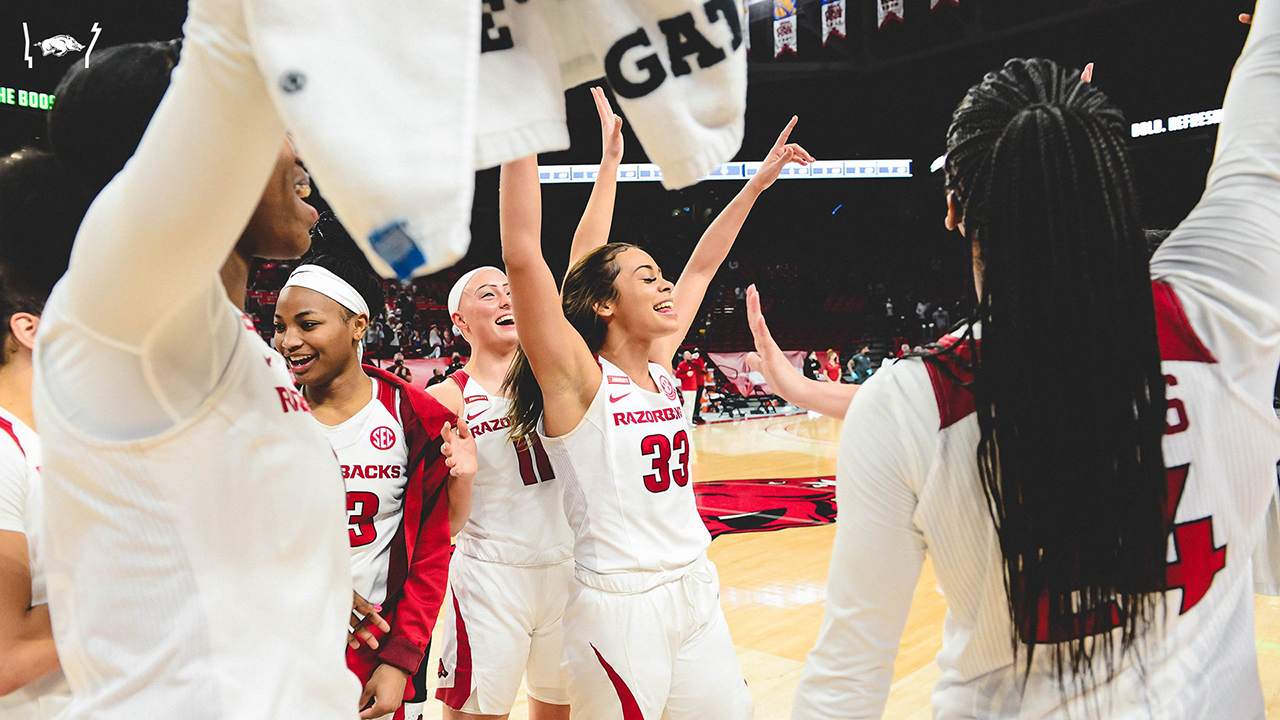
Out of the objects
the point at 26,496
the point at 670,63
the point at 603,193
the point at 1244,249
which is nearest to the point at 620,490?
the point at 603,193

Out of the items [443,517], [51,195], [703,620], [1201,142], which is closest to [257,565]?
[51,195]

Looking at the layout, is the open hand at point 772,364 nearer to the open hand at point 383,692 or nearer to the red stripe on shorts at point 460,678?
the open hand at point 383,692

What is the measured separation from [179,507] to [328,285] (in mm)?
1578

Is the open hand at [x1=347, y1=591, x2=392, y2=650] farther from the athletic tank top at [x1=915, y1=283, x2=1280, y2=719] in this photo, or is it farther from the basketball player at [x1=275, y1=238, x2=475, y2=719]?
the athletic tank top at [x1=915, y1=283, x2=1280, y2=719]

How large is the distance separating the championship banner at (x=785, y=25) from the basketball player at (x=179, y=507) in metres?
14.3

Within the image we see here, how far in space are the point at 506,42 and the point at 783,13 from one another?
579 inches

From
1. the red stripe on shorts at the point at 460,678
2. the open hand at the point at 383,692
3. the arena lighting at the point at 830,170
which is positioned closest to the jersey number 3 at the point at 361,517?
the open hand at the point at 383,692

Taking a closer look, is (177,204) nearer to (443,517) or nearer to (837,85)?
(443,517)

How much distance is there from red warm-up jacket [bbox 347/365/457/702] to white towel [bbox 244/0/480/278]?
1.84m

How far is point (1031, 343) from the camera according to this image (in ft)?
3.65

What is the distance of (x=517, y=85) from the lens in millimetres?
784

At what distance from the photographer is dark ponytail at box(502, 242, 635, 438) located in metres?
2.95

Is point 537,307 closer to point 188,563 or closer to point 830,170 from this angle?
point 188,563

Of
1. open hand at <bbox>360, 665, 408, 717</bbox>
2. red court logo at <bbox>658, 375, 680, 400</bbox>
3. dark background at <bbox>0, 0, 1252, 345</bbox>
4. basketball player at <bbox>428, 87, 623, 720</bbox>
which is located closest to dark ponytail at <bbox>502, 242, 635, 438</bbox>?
basketball player at <bbox>428, 87, 623, 720</bbox>
